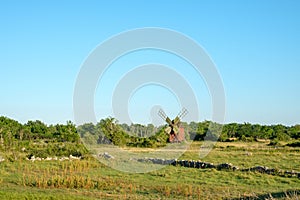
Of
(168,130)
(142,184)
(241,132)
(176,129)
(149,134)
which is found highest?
(241,132)

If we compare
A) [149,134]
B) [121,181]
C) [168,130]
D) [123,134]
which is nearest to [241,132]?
[168,130]

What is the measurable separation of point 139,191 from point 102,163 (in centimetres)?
1148

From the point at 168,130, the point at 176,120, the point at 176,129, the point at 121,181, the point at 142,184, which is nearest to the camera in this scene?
the point at 142,184

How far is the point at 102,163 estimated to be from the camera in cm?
2741

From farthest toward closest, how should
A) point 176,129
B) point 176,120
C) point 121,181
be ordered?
point 176,129, point 176,120, point 121,181

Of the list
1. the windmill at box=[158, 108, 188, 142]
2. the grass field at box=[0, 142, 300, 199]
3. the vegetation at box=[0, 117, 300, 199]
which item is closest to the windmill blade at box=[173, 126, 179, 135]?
the windmill at box=[158, 108, 188, 142]

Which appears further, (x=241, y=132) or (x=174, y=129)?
(x=241, y=132)

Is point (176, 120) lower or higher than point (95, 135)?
higher

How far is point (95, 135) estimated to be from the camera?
4238cm

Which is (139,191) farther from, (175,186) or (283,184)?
(283,184)

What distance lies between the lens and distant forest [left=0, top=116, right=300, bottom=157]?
35.6m

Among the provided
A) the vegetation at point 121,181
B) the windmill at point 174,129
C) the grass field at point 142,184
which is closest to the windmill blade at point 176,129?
the windmill at point 174,129

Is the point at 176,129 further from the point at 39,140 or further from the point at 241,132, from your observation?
the point at 241,132

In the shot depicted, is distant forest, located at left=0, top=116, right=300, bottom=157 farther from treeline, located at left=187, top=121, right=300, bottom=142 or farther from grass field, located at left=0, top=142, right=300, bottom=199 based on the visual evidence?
grass field, located at left=0, top=142, right=300, bottom=199
